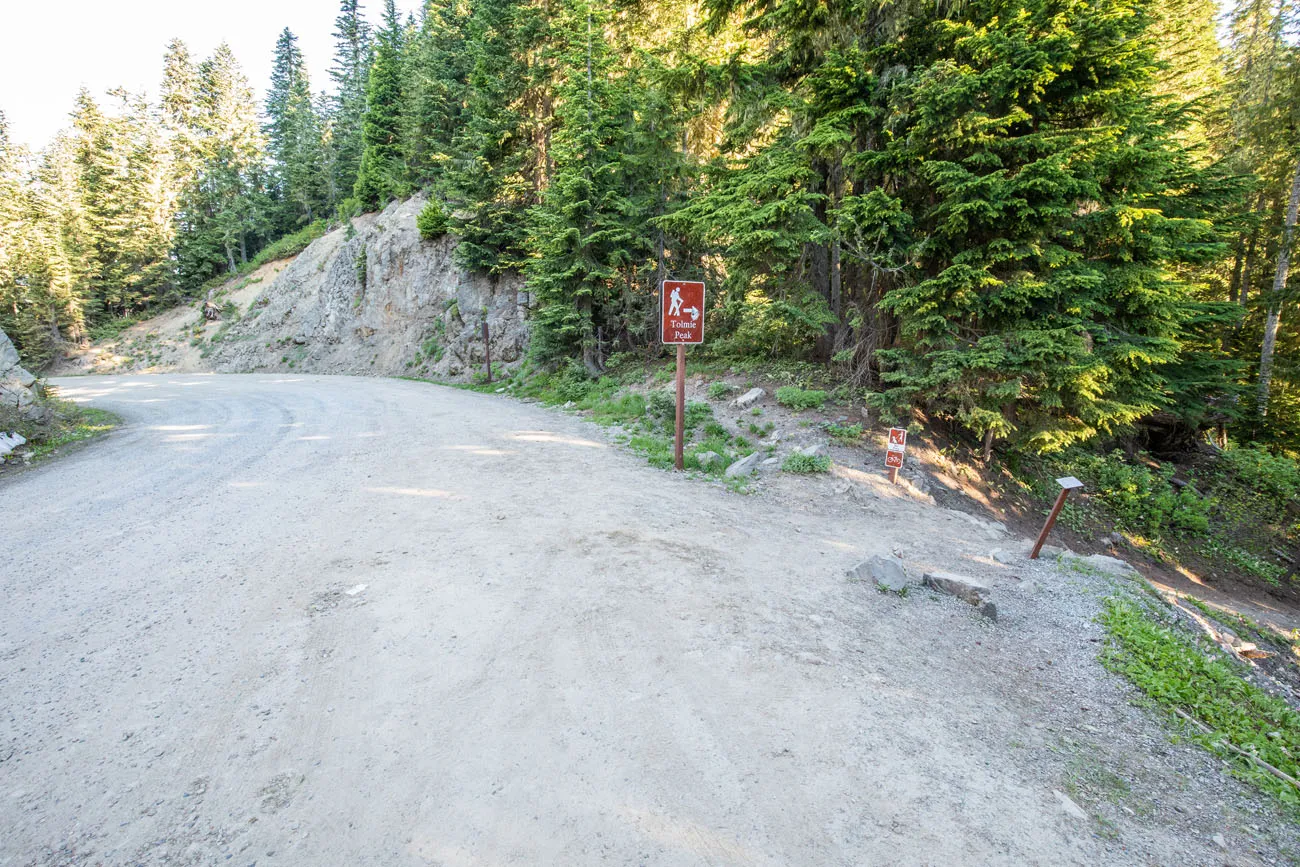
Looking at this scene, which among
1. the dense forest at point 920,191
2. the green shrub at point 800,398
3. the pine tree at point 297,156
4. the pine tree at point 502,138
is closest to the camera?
the dense forest at point 920,191

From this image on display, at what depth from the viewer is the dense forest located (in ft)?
27.3

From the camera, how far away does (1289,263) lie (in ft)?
45.9

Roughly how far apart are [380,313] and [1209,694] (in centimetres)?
3009

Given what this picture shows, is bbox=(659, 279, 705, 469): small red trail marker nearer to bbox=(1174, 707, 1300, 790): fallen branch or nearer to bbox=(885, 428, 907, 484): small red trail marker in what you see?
bbox=(885, 428, 907, 484): small red trail marker

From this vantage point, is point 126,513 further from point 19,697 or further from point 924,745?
point 924,745

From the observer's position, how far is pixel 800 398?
1020 cm

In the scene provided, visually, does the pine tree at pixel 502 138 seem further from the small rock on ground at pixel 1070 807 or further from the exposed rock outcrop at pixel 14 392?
the small rock on ground at pixel 1070 807

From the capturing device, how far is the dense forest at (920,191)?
8.33 metres

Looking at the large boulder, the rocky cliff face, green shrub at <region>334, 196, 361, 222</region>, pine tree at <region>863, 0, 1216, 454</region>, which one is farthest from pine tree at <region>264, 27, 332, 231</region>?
pine tree at <region>863, 0, 1216, 454</region>

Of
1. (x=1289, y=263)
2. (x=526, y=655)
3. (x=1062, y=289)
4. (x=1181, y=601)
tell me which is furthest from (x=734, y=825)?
(x=1289, y=263)

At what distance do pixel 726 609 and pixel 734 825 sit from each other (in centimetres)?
199

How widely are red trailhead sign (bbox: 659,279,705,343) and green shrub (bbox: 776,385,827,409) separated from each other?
2717mm

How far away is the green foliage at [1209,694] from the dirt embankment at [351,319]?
1986 cm

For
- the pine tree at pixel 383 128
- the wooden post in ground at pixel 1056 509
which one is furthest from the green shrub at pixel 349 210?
the wooden post in ground at pixel 1056 509
